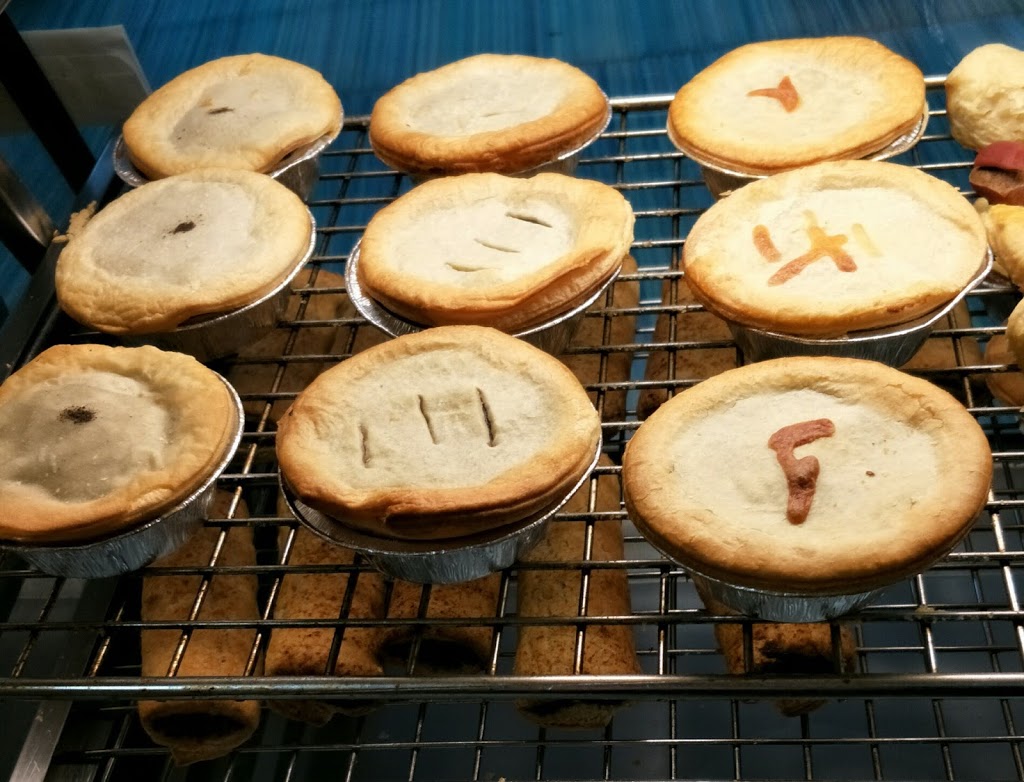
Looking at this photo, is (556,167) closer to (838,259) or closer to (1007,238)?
(838,259)

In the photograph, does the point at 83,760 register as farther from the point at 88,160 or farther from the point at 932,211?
the point at 932,211

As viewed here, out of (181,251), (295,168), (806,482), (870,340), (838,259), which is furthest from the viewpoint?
(295,168)

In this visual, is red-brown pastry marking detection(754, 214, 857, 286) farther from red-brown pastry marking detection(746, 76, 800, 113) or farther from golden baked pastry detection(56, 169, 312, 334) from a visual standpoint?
golden baked pastry detection(56, 169, 312, 334)

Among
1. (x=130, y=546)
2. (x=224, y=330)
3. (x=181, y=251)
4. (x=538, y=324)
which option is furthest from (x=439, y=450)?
(x=181, y=251)

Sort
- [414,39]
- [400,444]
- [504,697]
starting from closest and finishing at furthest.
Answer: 1. [504,697]
2. [400,444]
3. [414,39]

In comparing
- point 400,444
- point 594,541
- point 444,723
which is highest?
point 400,444

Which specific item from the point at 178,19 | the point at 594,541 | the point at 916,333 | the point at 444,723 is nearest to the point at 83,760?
the point at 444,723

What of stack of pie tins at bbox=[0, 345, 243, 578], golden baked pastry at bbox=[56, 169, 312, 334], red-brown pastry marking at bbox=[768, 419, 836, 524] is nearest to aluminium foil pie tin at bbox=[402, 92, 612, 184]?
golden baked pastry at bbox=[56, 169, 312, 334]

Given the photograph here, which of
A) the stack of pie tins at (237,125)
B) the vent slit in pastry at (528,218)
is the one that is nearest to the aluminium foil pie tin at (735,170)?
the vent slit in pastry at (528,218)
